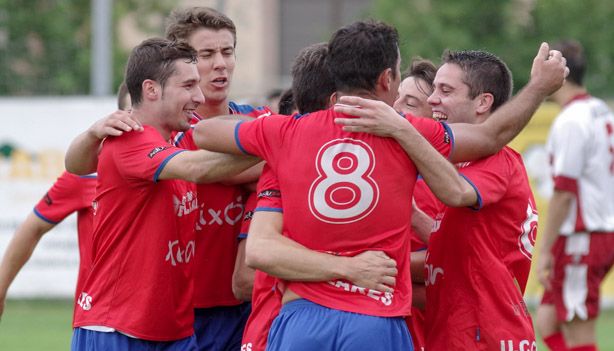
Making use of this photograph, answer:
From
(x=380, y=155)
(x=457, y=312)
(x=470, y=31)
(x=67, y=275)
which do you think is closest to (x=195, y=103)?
(x=380, y=155)

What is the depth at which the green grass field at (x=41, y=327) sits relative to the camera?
36.9ft

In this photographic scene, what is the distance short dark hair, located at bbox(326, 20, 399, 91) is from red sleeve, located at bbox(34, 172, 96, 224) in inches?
82.1

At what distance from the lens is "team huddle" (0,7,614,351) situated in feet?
15.2

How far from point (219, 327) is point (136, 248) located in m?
0.88

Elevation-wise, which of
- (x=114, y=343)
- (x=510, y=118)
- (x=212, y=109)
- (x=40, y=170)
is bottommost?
(x=40, y=170)

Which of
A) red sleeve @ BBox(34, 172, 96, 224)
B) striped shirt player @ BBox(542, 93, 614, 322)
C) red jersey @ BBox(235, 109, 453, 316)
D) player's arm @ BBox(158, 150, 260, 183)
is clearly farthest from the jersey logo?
striped shirt player @ BBox(542, 93, 614, 322)

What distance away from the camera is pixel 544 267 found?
9.48 metres

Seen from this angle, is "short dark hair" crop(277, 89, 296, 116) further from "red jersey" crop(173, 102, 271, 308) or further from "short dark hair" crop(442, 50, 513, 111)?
"short dark hair" crop(442, 50, 513, 111)

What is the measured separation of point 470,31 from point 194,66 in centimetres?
1505

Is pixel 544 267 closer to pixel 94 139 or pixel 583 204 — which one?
pixel 583 204

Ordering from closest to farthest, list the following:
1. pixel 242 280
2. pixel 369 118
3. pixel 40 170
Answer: pixel 369 118, pixel 242 280, pixel 40 170

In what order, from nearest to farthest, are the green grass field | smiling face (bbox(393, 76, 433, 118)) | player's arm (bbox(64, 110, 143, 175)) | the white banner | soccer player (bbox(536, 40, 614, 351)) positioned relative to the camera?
player's arm (bbox(64, 110, 143, 175)) < smiling face (bbox(393, 76, 433, 118)) < soccer player (bbox(536, 40, 614, 351)) < the green grass field < the white banner

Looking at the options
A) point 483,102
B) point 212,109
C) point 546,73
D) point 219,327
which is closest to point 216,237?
point 219,327

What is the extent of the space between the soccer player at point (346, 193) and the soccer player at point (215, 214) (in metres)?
1.02
